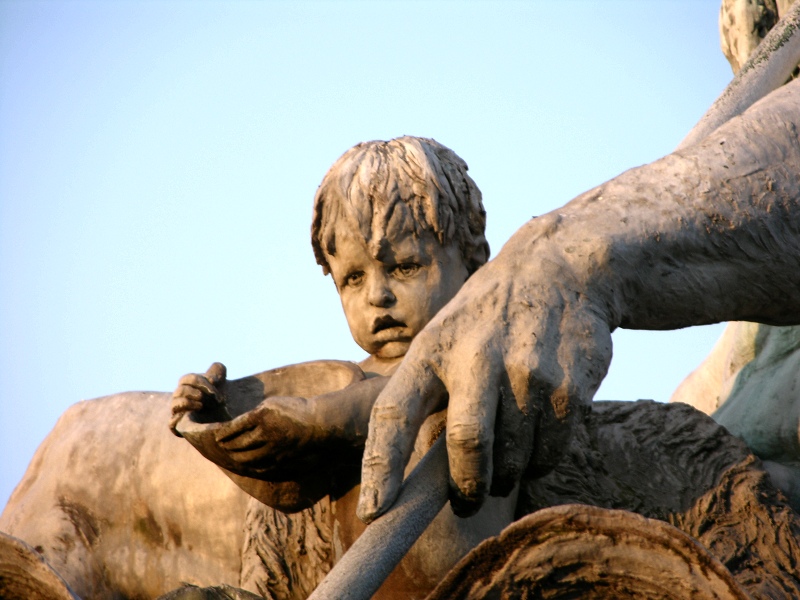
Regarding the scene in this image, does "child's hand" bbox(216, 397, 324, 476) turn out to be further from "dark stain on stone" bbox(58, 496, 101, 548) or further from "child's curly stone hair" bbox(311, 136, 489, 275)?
"dark stain on stone" bbox(58, 496, 101, 548)

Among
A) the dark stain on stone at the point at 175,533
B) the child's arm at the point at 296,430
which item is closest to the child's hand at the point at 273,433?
the child's arm at the point at 296,430

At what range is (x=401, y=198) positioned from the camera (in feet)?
15.5

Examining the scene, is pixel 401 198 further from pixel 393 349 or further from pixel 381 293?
pixel 393 349

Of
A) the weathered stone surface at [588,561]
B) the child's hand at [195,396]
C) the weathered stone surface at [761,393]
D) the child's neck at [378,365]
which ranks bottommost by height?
the weathered stone surface at [761,393]

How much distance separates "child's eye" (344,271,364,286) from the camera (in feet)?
15.6

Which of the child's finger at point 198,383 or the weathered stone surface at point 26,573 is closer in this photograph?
the weathered stone surface at point 26,573

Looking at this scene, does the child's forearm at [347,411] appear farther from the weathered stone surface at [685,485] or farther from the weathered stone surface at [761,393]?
the weathered stone surface at [761,393]

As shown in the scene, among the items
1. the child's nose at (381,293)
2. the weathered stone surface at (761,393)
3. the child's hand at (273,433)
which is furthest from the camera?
the weathered stone surface at (761,393)

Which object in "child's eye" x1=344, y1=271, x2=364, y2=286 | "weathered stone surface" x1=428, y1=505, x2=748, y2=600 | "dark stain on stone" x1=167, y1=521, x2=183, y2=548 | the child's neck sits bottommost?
"weathered stone surface" x1=428, y1=505, x2=748, y2=600

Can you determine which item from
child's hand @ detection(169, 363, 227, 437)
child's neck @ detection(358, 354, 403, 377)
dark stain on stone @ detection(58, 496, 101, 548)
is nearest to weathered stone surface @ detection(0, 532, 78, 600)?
child's hand @ detection(169, 363, 227, 437)

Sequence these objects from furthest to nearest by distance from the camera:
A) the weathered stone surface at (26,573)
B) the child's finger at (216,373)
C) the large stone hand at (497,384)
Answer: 1. the child's finger at (216,373)
2. the weathered stone surface at (26,573)
3. the large stone hand at (497,384)

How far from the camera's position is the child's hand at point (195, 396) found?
4.39m

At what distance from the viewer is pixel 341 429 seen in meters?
4.21

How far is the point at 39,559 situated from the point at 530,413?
1392 millimetres
